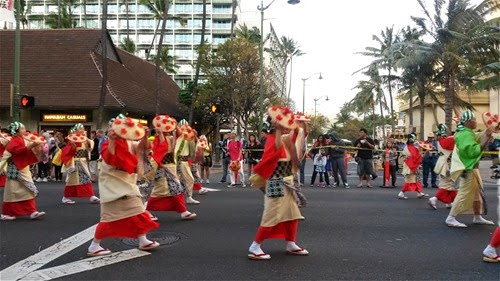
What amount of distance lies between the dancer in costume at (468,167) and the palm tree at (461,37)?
16399 millimetres

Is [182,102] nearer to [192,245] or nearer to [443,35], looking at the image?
[443,35]

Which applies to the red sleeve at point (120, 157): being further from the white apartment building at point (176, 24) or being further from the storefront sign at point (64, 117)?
the white apartment building at point (176, 24)

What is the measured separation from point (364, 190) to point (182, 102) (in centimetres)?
2323

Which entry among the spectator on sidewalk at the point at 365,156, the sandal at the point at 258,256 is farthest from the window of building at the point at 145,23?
the sandal at the point at 258,256

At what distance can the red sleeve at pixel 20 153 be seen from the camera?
8391 mm

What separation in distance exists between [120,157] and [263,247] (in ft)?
7.42

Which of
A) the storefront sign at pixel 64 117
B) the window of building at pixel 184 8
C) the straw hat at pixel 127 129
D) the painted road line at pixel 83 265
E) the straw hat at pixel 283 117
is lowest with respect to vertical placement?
the painted road line at pixel 83 265

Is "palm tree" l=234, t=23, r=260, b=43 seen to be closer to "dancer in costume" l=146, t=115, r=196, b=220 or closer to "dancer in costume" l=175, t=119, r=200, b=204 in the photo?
"dancer in costume" l=175, t=119, r=200, b=204

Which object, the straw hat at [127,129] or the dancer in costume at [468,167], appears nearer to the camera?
the straw hat at [127,129]

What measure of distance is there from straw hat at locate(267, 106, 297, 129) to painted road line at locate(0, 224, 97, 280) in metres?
3.27

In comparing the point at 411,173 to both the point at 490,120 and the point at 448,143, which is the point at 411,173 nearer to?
the point at 448,143

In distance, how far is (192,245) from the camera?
6582 mm

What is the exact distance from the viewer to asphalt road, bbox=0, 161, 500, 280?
530cm

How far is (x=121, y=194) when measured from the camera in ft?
20.2
